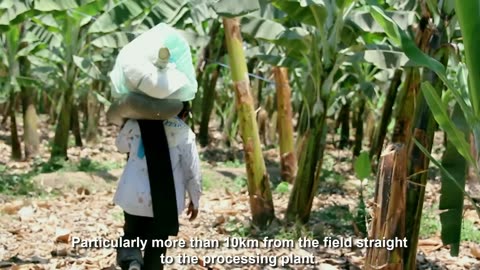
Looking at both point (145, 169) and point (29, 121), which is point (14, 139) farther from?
point (145, 169)

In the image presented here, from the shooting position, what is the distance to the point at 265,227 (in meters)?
5.32

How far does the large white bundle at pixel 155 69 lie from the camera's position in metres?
3.49

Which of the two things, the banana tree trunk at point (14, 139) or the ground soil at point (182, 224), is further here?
the banana tree trunk at point (14, 139)

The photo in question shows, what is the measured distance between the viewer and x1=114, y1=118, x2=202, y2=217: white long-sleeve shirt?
3613 mm

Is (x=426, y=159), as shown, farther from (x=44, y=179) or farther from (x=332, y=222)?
(x=44, y=179)

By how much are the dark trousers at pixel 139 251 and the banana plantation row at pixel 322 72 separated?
3.71ft

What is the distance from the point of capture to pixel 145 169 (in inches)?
143


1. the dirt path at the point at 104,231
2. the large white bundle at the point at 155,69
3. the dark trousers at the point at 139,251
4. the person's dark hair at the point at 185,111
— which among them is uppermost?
the large white bundle at the point at 155,69

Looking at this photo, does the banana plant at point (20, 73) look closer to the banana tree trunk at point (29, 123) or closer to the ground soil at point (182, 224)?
the banana tree trunk at point (29, 123)

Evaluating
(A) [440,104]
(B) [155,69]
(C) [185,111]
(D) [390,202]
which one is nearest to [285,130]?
(C) [185,111]

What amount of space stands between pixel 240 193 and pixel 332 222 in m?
1.91

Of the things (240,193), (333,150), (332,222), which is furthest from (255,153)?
(333,150)

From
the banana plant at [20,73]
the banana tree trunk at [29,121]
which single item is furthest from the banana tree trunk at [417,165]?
the banana tree trunk at [29,121]

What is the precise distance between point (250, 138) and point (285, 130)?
104 inches
